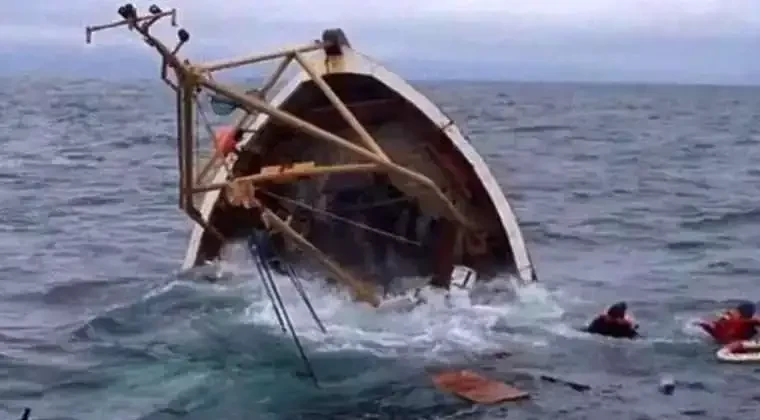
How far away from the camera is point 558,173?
132ft

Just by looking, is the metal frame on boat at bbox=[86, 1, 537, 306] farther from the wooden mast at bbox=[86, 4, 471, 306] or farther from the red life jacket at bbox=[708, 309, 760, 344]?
the red life jacket at bbox=[708, 309, 760, 344]

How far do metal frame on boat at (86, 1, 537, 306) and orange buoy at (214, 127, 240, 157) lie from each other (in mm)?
110

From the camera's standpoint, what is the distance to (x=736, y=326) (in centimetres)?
1664

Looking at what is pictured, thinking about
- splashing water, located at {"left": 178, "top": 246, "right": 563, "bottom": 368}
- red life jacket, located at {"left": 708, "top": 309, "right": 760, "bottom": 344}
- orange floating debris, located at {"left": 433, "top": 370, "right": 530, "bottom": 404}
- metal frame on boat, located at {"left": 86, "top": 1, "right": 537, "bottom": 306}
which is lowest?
orange floating debris, located at {"left": 433, "top": 370, "right": 530, "bottom": 404}

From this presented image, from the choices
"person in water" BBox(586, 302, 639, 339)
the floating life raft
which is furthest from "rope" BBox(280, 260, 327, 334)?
the floating life raft

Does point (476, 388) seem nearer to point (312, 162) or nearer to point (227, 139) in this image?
point (312, 162)

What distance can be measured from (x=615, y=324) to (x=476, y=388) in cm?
319

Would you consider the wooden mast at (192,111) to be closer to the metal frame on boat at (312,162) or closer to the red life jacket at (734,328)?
the metal frame on boat at (312,162)

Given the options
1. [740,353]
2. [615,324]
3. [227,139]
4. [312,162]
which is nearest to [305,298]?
[312,162]

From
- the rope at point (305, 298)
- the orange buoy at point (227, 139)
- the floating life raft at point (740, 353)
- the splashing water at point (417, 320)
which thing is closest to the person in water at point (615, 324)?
the splashing water at point (417, 320)

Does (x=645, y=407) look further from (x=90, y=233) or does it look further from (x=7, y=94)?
(x=7, y=94)

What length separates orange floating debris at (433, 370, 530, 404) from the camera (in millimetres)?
14305

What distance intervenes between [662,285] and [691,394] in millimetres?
6310

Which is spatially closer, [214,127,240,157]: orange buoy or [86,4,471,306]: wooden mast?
[86,4,471,306]: wooden mast
